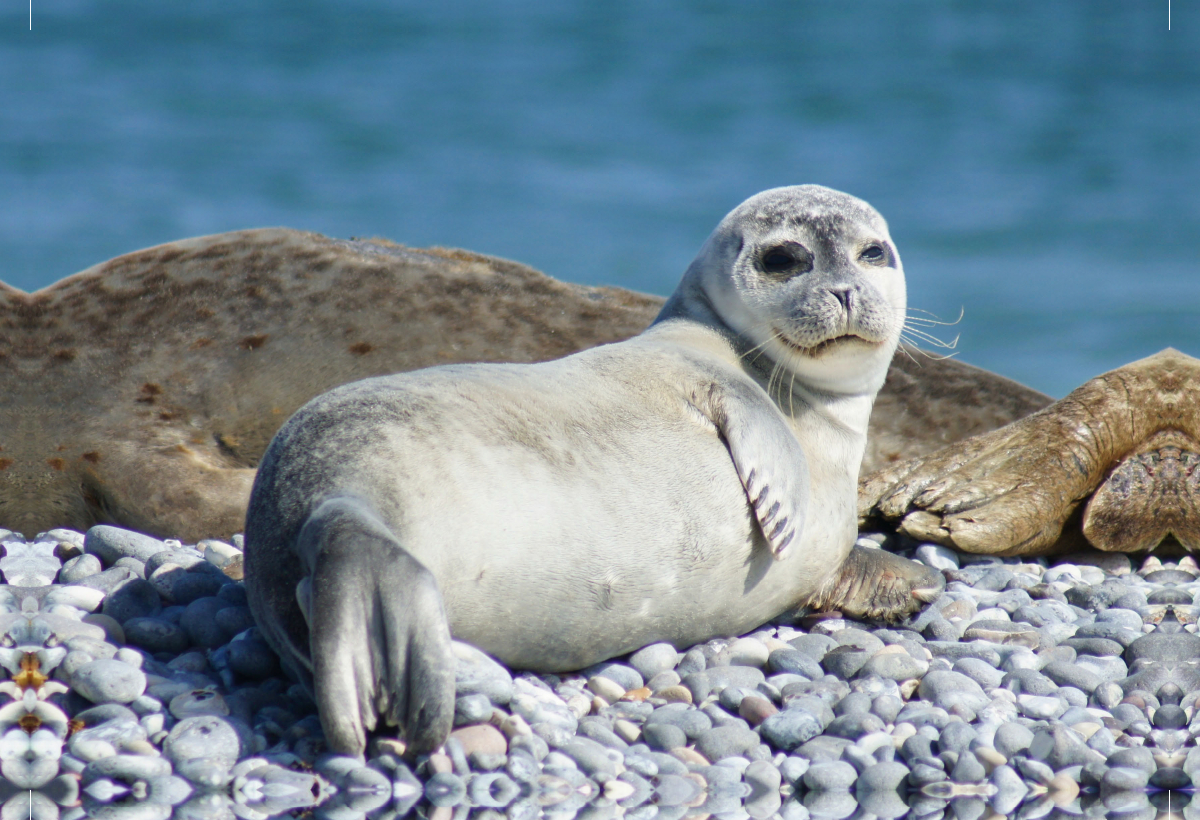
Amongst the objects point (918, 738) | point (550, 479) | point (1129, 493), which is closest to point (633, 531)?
point (550, 479)

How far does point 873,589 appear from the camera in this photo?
4.24m

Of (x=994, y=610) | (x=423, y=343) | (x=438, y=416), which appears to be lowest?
(x=994, y=610)

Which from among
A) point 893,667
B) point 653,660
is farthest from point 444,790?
point 893,667

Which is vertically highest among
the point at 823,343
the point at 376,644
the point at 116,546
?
the point at 823,343

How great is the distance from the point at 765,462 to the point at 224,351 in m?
2.88

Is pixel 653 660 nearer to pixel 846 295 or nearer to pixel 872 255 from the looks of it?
pixel 846 295

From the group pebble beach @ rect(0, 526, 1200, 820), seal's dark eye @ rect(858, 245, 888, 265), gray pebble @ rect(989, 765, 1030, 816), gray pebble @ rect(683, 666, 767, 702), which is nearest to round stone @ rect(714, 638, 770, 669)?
pebble beach @ rect(0, 526, 1200, 820)

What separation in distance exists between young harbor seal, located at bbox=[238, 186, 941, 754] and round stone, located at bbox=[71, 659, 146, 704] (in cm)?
33

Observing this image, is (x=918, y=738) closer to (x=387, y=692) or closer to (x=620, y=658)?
(x=620, y=658)

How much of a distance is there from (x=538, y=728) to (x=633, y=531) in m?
0.60

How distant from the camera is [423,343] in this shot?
5.63 meters

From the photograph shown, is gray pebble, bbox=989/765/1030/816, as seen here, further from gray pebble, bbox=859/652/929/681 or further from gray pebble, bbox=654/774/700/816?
gray pebble, bbox=654/774/700/816

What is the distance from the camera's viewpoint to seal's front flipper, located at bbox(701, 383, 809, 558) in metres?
3.55

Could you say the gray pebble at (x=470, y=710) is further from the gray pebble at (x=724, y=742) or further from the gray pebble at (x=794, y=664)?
the gray pebble at (x=794, y=664)
